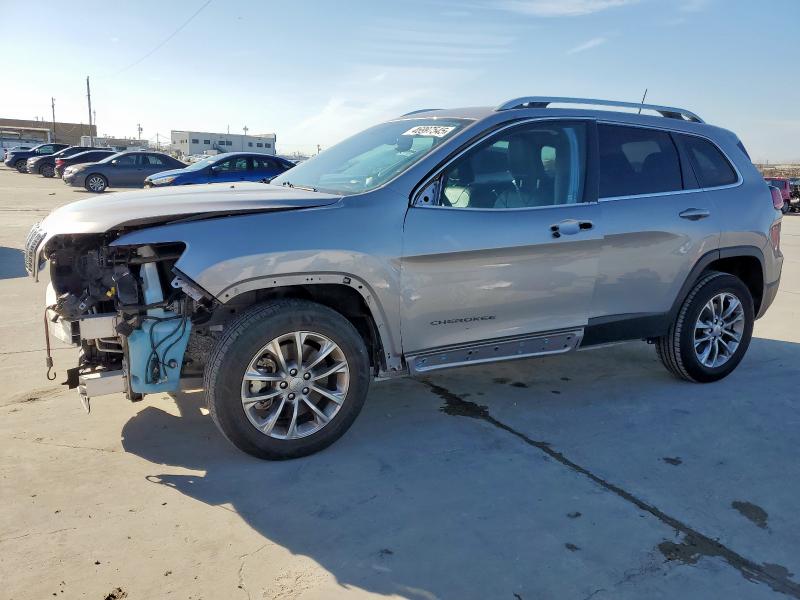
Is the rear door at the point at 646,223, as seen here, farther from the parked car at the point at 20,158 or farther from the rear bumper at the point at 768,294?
the parked car at the point at 20,158

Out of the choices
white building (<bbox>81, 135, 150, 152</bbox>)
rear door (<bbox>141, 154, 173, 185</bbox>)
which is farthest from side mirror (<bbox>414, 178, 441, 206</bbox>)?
white building (<bbox>81, 135, 150, 152</bbox>)

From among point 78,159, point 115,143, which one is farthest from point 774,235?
point 115,143

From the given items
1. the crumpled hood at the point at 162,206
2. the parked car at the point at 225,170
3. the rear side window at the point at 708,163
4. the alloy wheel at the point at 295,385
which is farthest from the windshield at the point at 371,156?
the parked car at the point at 225,170

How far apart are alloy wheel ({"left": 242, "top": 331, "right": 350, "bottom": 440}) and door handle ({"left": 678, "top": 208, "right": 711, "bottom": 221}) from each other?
2.66 m

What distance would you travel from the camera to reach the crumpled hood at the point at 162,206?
10.6 ft

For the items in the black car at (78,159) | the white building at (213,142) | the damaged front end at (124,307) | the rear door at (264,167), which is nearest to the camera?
the damaged front end at (124,307)

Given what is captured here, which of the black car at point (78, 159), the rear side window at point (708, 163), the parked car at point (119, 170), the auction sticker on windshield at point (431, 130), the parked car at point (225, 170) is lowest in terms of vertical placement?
the rear side window at point (708, 163)

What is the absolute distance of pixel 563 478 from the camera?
3492 millimetres

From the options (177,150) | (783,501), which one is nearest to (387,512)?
(783,501)

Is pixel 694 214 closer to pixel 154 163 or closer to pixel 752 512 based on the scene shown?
pixel 752 512

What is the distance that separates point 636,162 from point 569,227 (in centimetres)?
88

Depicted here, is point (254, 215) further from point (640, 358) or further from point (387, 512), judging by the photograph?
point (640, 358)

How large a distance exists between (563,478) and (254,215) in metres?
2.14

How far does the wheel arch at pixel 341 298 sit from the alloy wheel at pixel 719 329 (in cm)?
248
